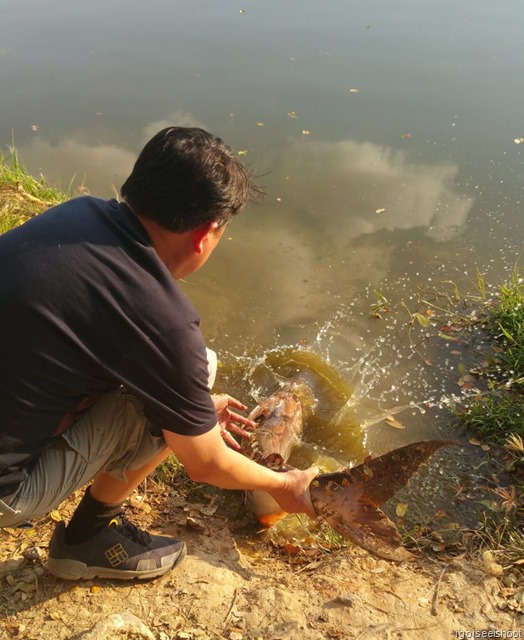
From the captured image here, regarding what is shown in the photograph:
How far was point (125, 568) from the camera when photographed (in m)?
2.33

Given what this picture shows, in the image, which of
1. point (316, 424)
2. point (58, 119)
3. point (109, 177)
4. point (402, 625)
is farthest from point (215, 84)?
point (402, 625)

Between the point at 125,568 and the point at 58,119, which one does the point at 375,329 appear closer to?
the point at 125,568

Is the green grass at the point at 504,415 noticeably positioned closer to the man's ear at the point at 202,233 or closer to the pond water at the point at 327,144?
the pond water at the point at 327,144

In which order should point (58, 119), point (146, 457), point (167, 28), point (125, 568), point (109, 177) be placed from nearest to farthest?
1. point (146, 457)
2. point (125, 568)
3. point (109, 177)
4. point (58, 119)
5. point (167, 28)

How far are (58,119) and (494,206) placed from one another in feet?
16.6

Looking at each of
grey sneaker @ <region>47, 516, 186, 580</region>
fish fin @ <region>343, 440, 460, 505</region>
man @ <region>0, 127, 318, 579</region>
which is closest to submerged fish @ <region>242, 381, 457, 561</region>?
Answer: fish fin @ <region>343, 440, 460, 505</region>

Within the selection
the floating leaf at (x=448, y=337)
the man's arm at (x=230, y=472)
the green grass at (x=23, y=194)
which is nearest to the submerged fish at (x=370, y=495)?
the man's arm at (x=230, y=472)

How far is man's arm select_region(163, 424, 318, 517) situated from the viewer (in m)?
1.87

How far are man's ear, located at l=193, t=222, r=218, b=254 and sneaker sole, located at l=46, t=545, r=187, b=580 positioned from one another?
1353 millimetres

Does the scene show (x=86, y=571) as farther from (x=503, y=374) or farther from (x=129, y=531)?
(x=503, y=374)

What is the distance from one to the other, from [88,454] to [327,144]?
5139 millimetres

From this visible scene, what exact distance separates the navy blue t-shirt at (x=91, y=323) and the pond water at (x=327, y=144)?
224 cm

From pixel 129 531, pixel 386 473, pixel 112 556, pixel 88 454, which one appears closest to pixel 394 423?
pixel 386 473

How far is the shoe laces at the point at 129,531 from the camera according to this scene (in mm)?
2389
